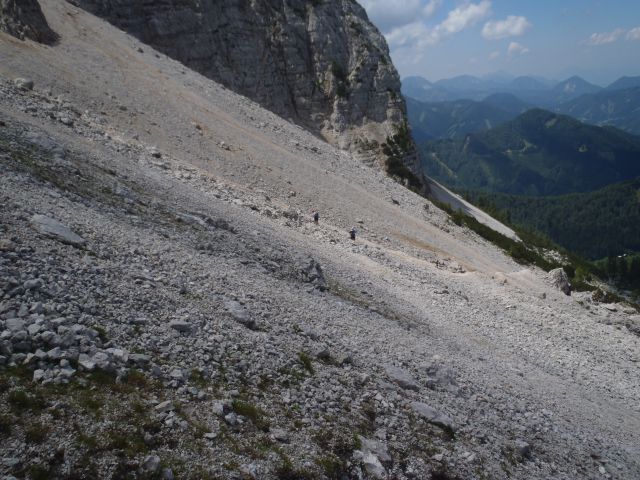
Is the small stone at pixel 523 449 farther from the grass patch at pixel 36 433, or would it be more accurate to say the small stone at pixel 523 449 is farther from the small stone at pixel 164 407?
the grass patch at pixel 36 433

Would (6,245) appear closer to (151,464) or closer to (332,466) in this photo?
(151,464)

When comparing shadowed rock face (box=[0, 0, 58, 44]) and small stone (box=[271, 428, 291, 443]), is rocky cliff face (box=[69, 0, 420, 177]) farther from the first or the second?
small stone (box=[271, 428, 291, 443])

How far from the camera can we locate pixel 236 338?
11492mm

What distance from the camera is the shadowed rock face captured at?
35509mm

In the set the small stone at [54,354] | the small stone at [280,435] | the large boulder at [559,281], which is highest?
the large boulder at [559,281]

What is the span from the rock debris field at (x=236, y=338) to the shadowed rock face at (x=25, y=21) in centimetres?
413

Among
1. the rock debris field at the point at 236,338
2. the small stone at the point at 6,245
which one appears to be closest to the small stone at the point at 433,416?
the rock debris field at the point at 236,338

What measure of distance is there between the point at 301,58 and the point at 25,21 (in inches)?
1949

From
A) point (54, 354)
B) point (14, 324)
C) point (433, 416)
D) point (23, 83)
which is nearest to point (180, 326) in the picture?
point (54, 354)

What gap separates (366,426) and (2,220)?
11065 mm

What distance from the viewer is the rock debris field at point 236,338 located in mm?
8034

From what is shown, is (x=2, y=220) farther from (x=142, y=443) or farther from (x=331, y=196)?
(x=331, y=196)

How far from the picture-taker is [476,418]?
13.5m

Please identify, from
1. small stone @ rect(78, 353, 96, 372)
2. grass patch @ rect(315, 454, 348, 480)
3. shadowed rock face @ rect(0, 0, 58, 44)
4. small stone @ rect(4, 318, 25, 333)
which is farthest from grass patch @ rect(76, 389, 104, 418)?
shadowed rock face @ rect(0, 0, 58, 44)
